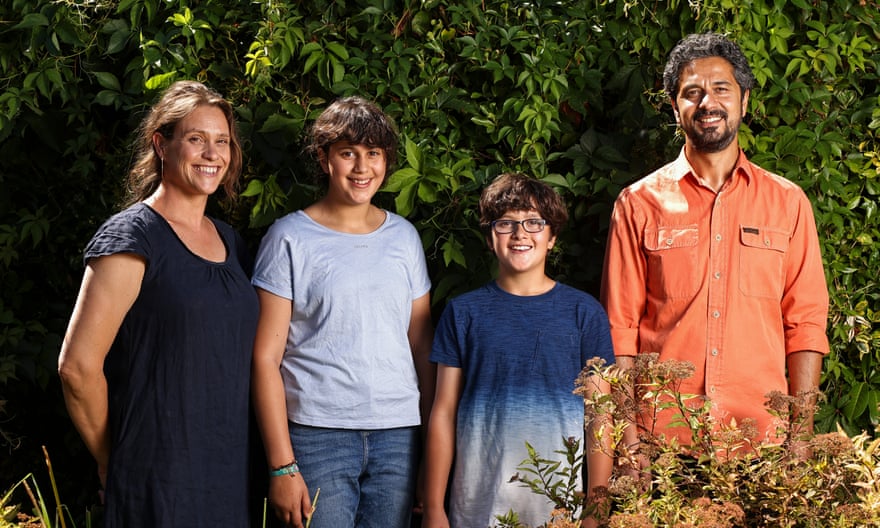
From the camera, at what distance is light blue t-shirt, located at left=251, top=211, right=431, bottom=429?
2.76m

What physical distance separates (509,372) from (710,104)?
1.04 metres

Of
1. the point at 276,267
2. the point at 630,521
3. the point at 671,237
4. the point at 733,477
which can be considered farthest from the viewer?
the point at 671,237

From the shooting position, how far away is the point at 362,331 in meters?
2.79

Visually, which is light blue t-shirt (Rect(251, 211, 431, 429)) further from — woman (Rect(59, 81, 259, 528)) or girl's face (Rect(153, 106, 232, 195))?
girl's face (Rect(153, 106, 232, 195))

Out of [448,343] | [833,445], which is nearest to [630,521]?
[833,445]

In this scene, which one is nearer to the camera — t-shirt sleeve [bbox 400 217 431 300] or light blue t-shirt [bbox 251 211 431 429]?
light blue t-shirt [bbox 251 211 431 429]

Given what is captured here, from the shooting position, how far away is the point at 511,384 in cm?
276

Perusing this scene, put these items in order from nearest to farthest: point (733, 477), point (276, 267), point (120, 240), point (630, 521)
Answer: point (630, 521)
point (733, 477)
point (120, 240)
point (276, 267)

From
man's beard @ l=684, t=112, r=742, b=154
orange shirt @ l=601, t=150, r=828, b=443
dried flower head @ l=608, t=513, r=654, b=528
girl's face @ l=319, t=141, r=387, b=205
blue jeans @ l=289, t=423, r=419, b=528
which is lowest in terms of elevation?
blue jeans @ l=289, t=423, r=419, b=528

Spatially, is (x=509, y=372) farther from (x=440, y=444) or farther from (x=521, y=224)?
(x=521, y=224)

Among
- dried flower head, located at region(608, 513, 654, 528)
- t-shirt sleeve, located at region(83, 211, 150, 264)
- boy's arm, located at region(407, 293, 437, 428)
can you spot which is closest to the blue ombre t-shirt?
boy's arm, located at region(407, 293, 437, 428)

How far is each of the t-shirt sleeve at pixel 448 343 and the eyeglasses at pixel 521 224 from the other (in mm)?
280

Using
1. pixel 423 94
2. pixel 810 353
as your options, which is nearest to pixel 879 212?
pixel 810 353

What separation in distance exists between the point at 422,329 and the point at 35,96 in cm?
175
